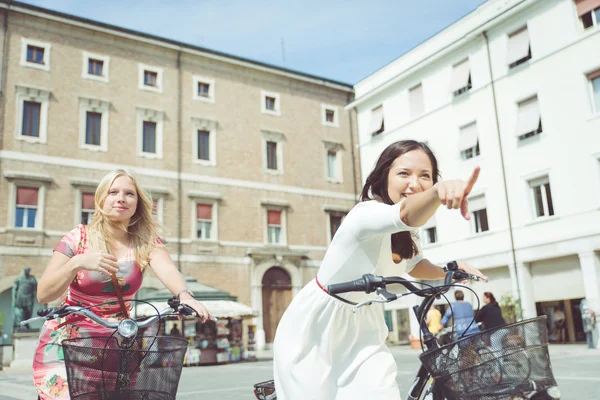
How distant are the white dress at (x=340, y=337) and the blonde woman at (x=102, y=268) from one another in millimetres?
554

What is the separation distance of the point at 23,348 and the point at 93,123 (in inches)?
403

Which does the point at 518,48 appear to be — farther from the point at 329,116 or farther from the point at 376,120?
the point at 329,116

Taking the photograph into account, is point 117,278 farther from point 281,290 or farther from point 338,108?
point 338,108

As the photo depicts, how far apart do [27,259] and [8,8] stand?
34.0 ft

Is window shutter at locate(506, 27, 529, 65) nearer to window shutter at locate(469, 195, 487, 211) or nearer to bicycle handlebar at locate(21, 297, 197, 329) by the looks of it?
window shutter at locate(469, 195, 487, 211)

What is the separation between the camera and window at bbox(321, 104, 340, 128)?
34594mm

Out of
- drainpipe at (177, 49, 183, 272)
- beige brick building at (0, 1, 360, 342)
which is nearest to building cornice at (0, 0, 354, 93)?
beige brick building at (0, 1, 360, 342)

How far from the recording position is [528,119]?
75.8 ft

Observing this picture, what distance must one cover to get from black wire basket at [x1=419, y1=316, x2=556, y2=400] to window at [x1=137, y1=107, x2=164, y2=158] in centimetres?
2658

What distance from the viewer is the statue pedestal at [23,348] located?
67.7 feet

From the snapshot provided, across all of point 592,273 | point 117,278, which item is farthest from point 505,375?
point 592,273

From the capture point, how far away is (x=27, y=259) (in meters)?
23.5

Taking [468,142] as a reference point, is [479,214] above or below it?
below

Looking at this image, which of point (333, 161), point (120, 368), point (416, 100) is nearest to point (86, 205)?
point (333, 161)
